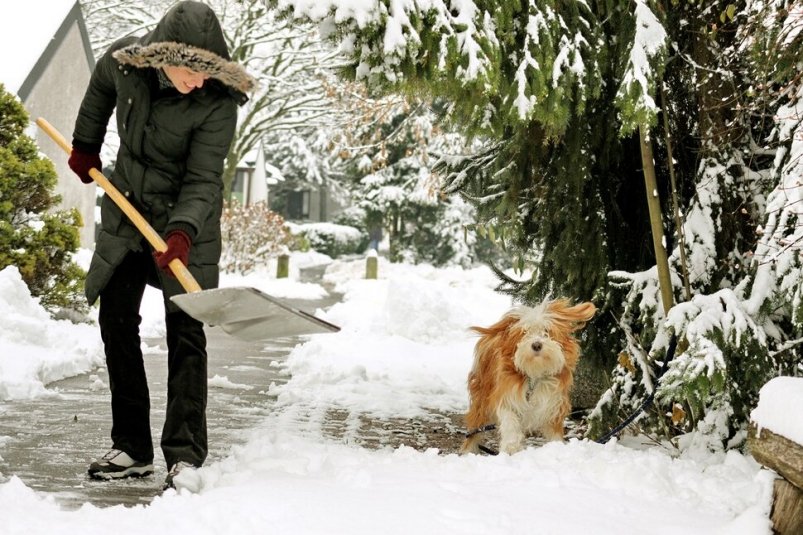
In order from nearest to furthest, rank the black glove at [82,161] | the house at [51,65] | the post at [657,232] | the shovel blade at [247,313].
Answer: the shovel blade at [247,313] < the black glove at [82,161] < the post at [657,232] < the house at [51,65]

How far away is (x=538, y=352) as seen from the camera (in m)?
4.65

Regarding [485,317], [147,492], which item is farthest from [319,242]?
[147,492]

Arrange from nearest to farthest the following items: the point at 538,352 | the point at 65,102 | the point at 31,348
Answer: the point at 538,352, the point at 31,348, the point at 65,102

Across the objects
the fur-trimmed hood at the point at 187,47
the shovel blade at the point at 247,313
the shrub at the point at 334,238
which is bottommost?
the shovel blade at the point at 247,313

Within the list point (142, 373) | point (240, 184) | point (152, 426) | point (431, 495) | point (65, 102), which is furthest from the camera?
point (240, 184)

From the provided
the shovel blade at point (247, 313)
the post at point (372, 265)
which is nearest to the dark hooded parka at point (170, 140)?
the shovel blade at point (247, 313)

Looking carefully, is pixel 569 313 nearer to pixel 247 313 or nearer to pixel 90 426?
pixel 247 313

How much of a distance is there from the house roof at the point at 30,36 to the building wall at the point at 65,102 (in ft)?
1.25

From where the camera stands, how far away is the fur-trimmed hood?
4.07 metres

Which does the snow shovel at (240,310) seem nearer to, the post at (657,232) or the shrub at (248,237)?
the post at (657,232)

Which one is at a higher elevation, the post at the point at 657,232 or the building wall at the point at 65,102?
the building wall at the point at 65,102

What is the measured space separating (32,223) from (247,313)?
7259mm

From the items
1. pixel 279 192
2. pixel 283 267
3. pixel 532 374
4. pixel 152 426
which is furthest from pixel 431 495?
pixel 279 192

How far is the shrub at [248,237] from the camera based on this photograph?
23.5 metres
